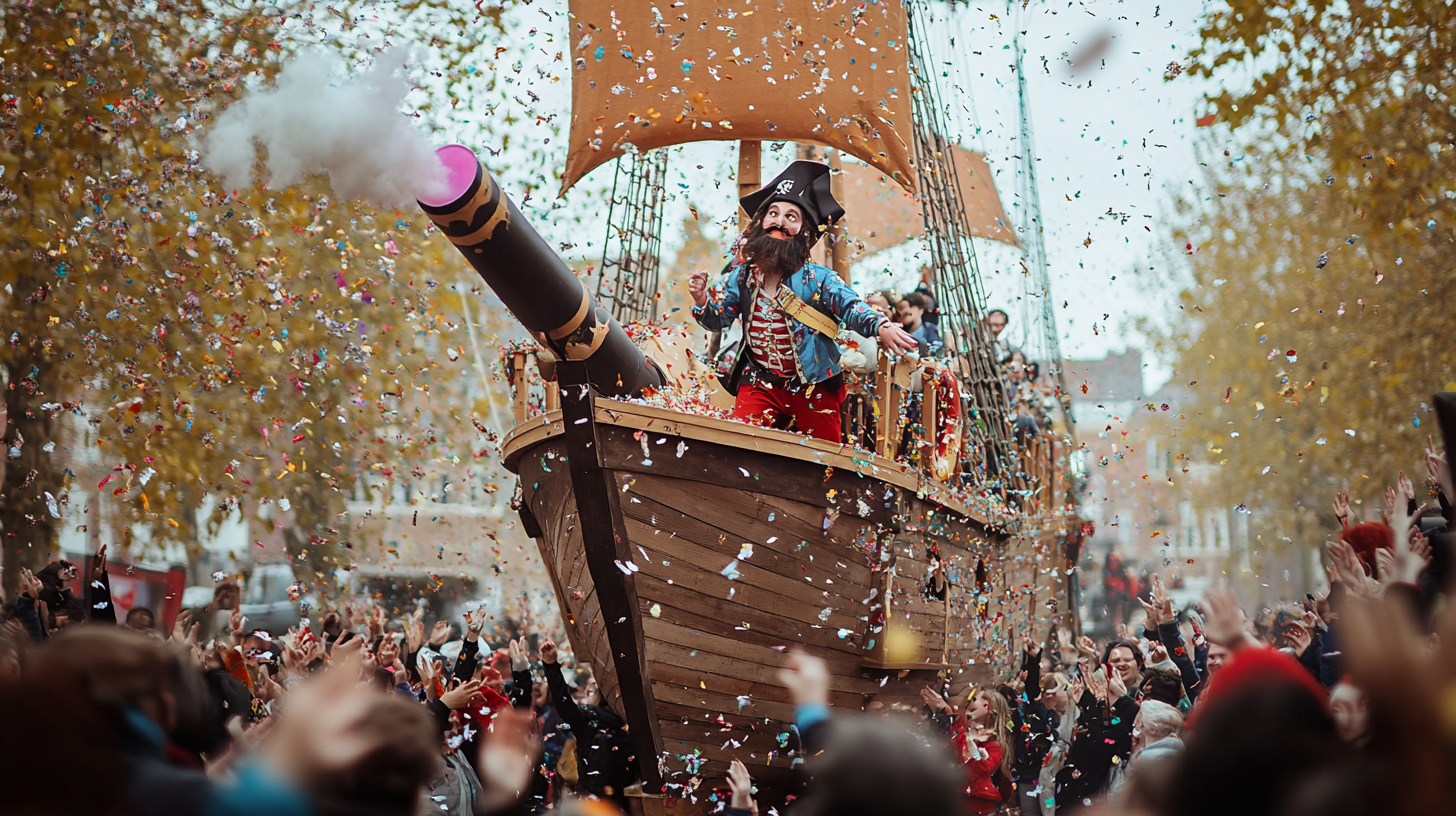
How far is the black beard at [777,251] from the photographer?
6.75m

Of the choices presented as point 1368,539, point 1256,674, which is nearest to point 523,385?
point 1368,539

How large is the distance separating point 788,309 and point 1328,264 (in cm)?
1225

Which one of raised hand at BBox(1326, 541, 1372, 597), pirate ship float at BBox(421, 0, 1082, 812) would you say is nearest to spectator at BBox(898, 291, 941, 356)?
pirate ship float at BBox(421, 0, 1082, 812)

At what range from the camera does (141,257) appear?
10.7 meters

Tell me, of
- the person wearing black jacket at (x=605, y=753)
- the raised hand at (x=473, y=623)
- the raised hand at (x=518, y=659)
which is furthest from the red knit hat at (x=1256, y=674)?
the person wearing black jacket at (x=605, y=753)

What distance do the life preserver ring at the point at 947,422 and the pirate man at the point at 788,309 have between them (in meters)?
1.12

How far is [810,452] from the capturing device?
6559mm

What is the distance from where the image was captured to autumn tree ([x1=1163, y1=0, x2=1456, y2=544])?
10742 millimetres

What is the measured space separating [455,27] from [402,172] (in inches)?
341

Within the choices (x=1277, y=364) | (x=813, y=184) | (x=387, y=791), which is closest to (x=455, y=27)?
(x=813, y=184)

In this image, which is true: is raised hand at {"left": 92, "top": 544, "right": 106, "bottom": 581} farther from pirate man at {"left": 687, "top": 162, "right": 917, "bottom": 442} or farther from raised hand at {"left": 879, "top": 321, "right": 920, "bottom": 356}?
raised hand at {"left": 879, "top": 321, "right": 920, "bottom": 356}

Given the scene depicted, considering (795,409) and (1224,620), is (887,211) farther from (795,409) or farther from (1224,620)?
(1224,620)

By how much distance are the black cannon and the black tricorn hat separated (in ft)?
4.00

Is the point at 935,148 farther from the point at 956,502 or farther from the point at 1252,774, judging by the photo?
the point at 1252,774
